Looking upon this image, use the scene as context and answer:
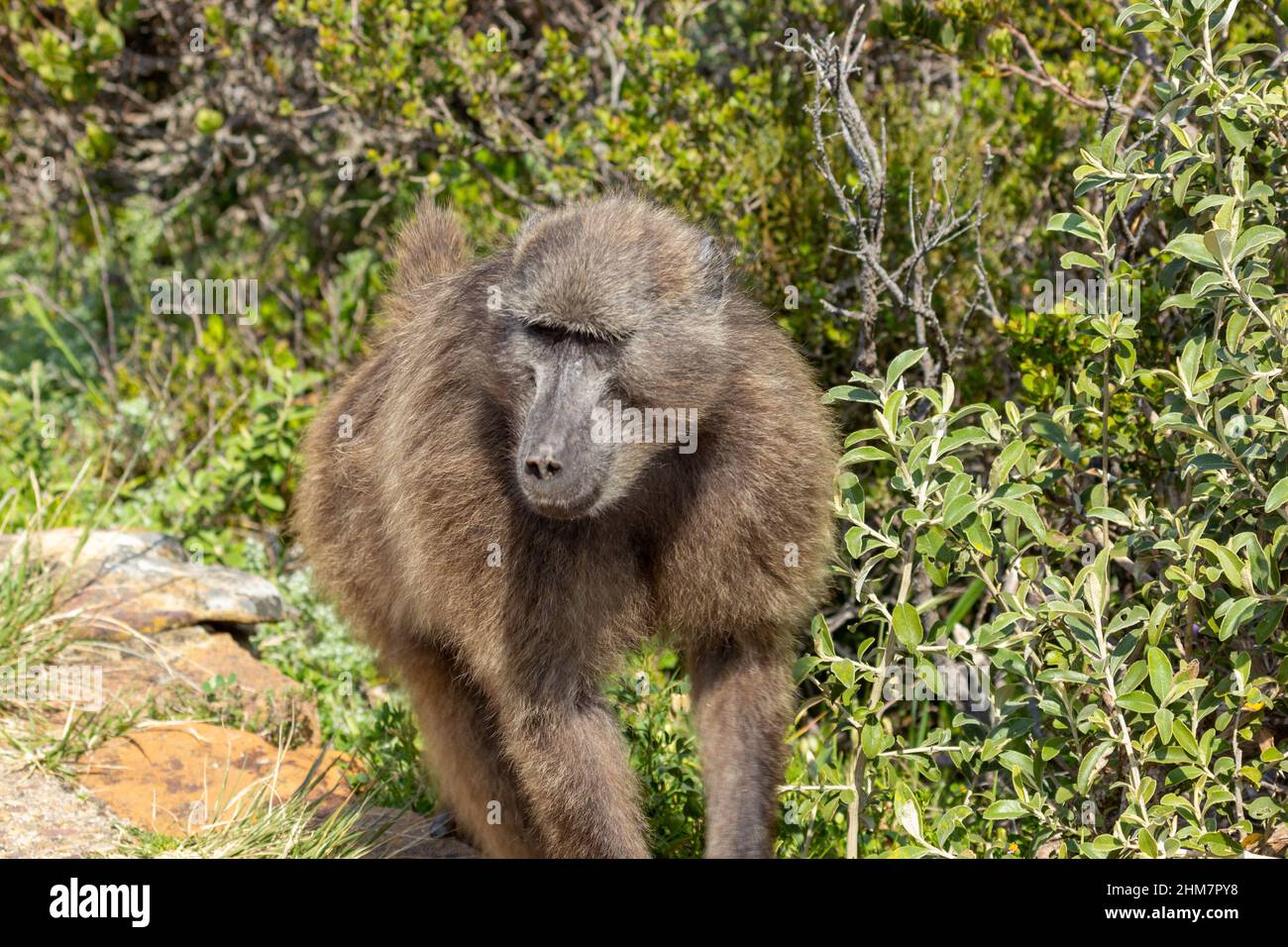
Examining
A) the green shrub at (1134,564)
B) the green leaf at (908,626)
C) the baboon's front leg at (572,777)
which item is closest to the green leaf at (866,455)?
the green shrub at (1134,564)

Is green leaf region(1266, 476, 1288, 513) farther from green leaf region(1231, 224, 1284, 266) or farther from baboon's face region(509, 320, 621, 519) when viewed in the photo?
baboon's face region(509, 320, 621, 519)

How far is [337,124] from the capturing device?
6.57 metres

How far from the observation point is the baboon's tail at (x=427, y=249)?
419cm

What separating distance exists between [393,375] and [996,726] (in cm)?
183

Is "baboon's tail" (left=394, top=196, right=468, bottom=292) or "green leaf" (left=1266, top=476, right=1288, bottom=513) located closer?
"green leaf" (left=1266, top=476, right=1288, bottom=513)

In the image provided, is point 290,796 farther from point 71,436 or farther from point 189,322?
point 189,322

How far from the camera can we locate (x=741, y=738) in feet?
11.4

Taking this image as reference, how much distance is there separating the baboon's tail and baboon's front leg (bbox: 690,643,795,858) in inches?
56.3

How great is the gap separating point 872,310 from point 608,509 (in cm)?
154

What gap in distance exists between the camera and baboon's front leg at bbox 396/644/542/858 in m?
3.85

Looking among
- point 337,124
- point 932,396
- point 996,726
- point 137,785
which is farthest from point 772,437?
point 337,124

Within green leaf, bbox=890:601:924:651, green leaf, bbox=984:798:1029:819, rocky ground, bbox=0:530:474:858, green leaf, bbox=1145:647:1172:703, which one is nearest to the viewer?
green leaf, bbox=1145:647:1172:703

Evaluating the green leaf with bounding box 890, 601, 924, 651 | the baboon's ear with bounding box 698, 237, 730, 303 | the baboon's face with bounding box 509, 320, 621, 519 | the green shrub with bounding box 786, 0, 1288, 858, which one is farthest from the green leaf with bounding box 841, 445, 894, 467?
the baboon's face with bounding box 509, 320, 621, 519

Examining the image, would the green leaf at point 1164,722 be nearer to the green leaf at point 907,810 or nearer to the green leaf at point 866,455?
the green leaf at point 907,810
